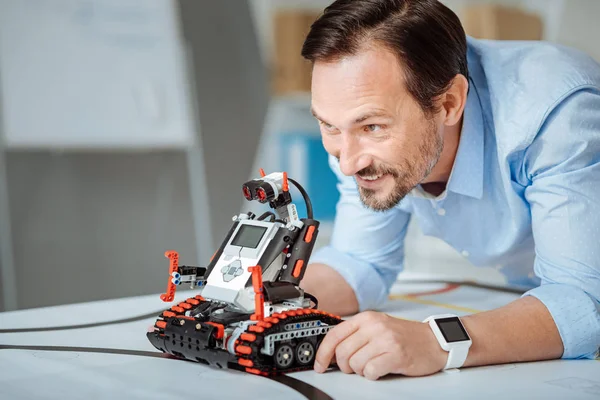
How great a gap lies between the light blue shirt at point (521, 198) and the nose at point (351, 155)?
0.28 m

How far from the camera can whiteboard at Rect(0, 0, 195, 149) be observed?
288 centimetres

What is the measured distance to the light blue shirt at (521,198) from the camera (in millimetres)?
1291

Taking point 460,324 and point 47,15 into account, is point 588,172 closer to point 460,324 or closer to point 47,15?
point 460,324

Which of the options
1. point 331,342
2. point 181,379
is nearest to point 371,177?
point 331,342

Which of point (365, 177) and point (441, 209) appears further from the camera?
point (441, 209)

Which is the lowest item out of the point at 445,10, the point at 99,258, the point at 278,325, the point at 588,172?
the point at 99,258

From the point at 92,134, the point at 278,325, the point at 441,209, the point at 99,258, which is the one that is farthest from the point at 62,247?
the point at 278,325

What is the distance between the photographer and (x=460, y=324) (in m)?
1.22

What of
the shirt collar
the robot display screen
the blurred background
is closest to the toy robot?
the robot display screen

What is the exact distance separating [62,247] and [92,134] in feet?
2.40

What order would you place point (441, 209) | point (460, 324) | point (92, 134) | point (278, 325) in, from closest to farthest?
point (278, 325), point (460, 324), point (441, 209), point (92, 134)

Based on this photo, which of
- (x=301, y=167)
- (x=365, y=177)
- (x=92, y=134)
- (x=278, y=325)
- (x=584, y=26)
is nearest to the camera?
(x=278, y=325)

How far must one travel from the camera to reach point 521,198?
1.50 metres

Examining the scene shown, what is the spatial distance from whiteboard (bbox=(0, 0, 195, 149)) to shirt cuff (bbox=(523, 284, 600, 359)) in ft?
7.18
